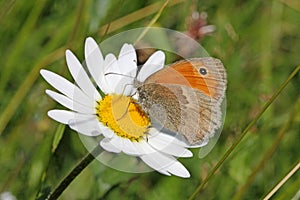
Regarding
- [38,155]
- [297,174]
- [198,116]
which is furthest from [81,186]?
[297,174]

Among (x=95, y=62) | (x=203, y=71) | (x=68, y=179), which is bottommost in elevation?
(x=68, y=179)

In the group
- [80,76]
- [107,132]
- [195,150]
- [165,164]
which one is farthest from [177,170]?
[195,150]

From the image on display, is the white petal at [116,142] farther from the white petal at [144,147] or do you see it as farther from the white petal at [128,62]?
the white petal at [128,62]

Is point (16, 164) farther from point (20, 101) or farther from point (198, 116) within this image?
point (198, 116)

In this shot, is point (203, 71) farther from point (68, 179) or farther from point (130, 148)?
point (68, 179)

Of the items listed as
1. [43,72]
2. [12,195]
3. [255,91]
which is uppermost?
[255,91]

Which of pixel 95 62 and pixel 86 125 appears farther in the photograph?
pixel 95 62

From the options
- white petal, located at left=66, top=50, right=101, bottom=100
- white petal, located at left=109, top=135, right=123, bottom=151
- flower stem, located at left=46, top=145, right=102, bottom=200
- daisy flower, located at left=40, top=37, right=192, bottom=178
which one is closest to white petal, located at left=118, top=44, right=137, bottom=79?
daisy flower, located at left=40, top=37, right=192, bottom=178
